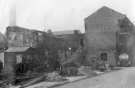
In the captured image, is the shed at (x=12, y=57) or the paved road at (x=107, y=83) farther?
the shed at (x=12, y=57)

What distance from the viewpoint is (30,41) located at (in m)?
32.7

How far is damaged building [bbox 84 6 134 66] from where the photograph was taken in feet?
129

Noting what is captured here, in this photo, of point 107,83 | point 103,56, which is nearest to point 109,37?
point 103,56

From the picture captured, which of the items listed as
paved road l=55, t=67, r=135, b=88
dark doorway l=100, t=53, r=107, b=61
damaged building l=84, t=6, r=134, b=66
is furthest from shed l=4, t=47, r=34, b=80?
dark doorway l=100, t=53, r=107, b=61

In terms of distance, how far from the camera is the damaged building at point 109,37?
129ft

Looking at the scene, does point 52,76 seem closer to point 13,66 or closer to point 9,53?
point 13,66

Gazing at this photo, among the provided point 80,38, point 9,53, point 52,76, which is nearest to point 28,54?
point 9,53

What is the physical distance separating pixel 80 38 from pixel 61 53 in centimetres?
1157

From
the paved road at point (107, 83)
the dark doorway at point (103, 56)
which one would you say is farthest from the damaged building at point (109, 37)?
the paved road at point (107, 83)

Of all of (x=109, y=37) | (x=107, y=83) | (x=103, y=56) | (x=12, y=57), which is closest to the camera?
(x=107, y=83)

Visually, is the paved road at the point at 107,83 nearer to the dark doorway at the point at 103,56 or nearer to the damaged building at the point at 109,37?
the damaged building at the point at 109,37

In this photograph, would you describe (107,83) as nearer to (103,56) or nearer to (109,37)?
(109,37)

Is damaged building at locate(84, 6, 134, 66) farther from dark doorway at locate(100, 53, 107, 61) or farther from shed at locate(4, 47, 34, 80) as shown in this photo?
shed at locate(4, 47, 34, 80)

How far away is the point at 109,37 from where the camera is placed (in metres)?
39.7
